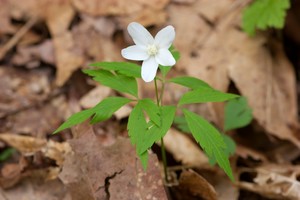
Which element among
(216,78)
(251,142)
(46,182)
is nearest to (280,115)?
(251,142)

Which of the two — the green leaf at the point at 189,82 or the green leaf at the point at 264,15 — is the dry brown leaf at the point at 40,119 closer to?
the green leaf at the point at 189,82

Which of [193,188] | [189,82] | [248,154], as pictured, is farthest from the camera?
[248,154]

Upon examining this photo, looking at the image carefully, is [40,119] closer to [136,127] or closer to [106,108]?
[106,108]

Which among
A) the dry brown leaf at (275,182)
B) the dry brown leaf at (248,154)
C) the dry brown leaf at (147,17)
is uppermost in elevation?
the dry brown leaf at (147,17)

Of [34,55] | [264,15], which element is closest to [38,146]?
[34,55]

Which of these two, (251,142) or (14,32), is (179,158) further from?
(14,32)

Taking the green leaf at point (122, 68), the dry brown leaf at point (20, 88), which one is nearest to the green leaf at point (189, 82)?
the green leaf at point (122, 68)
